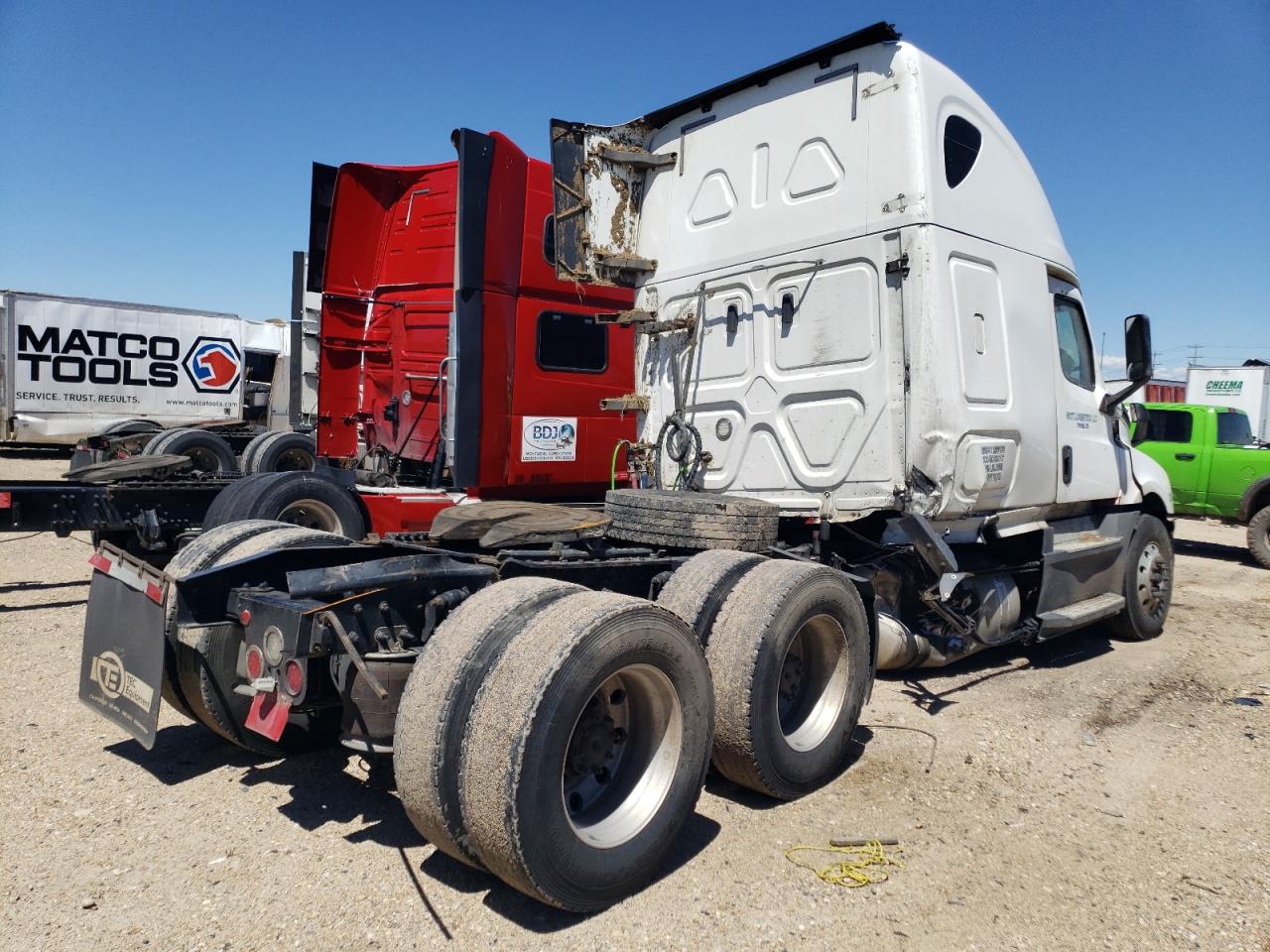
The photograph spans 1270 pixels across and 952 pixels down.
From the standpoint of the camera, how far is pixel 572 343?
25.4ft

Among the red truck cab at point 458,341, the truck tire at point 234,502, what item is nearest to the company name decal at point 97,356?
the red truck cab at point 458,341

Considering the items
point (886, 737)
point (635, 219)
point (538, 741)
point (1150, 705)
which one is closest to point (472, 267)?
point (635, 219)

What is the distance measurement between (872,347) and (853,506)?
91 cm

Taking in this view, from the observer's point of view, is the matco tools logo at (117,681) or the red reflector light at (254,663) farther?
the matco tools logo at (117,681)

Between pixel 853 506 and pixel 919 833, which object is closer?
pixel 919 833

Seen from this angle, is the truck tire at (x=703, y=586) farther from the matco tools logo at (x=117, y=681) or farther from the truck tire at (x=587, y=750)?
the matco tools logo at (x=117, y=681)

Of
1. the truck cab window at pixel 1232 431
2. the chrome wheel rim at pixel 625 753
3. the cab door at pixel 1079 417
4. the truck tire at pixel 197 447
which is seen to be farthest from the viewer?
the truck cab window at pixel 1232 431

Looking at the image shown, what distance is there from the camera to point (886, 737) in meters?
4.52

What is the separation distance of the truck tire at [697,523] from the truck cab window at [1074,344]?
9.61 ft

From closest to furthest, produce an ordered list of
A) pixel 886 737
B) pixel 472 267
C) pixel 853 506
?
pixel 886 737 → pixel 853 506 → pixel 472 267

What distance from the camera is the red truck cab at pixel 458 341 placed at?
22.6 feet

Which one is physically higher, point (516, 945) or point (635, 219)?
point (635, 219)

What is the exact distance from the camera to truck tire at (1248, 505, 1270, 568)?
38.1 ft

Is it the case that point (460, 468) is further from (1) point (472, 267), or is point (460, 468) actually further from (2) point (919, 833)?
(2) point (919, 833)
